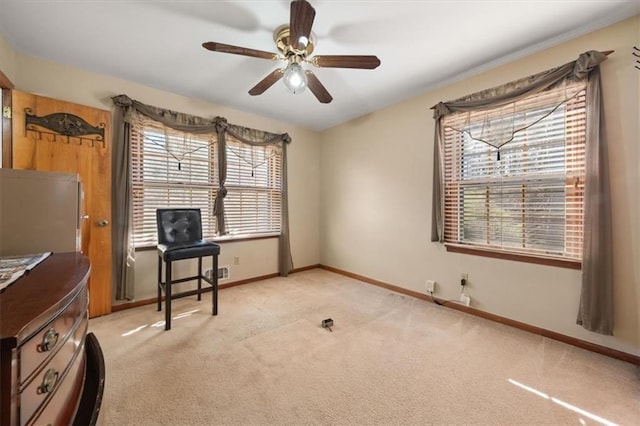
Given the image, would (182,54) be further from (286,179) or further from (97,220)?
(286,179)

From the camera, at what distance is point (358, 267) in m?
3.88

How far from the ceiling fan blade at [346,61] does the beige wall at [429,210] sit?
4.63ft

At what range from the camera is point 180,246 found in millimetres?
2510

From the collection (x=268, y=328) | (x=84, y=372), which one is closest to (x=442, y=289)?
(x=268, y=328)

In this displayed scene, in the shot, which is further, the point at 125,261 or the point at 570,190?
the point at 125,261

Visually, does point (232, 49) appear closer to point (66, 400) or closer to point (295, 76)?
point (295, 76)

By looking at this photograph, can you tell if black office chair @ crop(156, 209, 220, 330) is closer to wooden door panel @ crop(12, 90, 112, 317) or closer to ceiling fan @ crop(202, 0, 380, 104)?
wooden door panel @ crop(12, 90, 112, 317)

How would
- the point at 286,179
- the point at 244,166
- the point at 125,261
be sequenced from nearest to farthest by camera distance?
the point at 125,261 < the point at 244,166 < the point at 286,179

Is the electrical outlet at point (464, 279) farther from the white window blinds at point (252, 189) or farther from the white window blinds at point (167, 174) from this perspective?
the white window blinds at point (167, 174)

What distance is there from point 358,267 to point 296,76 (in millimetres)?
2816

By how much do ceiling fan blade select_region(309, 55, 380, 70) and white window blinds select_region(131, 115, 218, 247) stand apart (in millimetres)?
2003

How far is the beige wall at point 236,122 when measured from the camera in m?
2.41

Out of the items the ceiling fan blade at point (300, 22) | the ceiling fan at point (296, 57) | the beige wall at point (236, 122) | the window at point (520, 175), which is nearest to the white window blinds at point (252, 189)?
the beige wall at point (236, 122)

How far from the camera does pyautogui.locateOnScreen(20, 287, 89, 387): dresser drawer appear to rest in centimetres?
59
